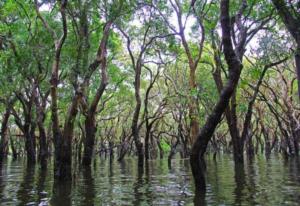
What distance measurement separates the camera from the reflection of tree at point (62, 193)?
9.15 m

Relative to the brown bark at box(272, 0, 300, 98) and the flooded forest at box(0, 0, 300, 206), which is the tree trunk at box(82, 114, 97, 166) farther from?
the brown bark at box(272, 0, 300, 98)

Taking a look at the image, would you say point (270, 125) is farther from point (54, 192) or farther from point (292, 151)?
point (54, 192)

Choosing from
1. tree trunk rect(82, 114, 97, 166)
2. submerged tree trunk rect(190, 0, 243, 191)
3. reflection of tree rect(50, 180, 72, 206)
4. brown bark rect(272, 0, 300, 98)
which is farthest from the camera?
tree trunk rect(82, 114, 97, 166)

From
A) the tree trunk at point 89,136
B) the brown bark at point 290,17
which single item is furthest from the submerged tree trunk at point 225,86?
the tree trunk at point 89,136

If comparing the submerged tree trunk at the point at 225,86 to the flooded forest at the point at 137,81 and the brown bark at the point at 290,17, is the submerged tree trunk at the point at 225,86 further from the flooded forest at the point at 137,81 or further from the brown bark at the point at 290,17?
the brown bark at the point at 290,17

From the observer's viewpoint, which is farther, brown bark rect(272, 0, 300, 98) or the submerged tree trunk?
brown bark rect(272, 0, 300, 98)

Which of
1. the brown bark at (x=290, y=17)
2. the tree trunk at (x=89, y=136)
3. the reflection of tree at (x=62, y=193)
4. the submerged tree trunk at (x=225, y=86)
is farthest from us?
the tree trunk at (x=89, y=136)

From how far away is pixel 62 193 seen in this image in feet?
34.6

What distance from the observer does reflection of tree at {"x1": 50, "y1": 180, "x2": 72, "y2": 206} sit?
30.0 feet

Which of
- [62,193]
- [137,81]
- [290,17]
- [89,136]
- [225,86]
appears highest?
[137,81]

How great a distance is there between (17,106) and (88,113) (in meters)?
18.4

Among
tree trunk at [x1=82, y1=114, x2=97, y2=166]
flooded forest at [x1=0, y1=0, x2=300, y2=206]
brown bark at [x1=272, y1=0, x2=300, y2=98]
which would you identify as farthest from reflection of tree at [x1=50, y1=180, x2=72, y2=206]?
tree trunk at [x1=82, y1=114, x2=97, y2=166]

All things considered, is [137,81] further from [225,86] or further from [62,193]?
[225,86]

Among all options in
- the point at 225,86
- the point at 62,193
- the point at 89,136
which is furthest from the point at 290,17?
the point at 89,136
